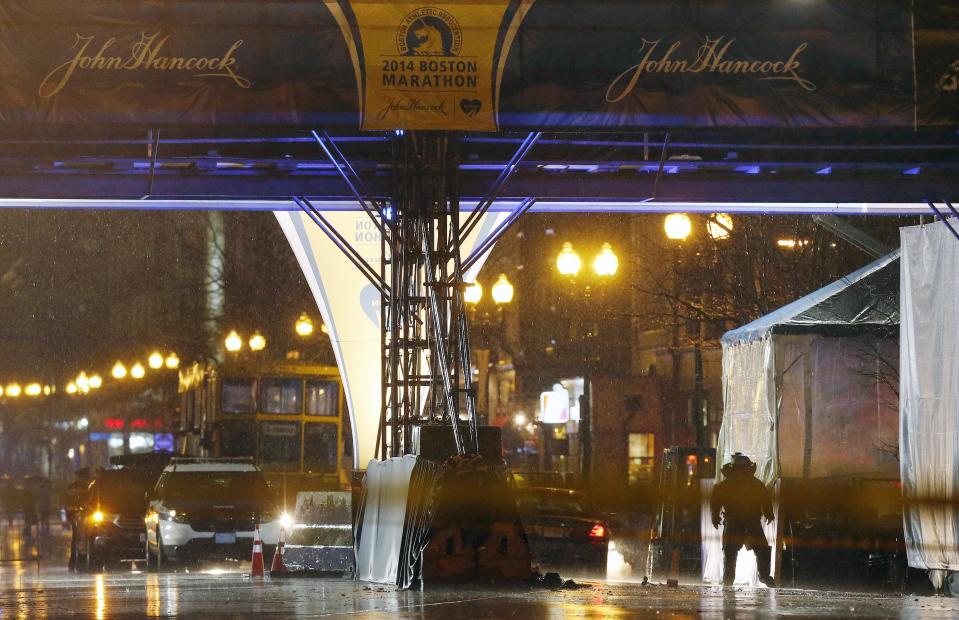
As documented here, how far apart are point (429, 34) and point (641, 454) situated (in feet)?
121

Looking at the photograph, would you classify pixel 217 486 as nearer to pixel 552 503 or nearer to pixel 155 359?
pixel 552 503

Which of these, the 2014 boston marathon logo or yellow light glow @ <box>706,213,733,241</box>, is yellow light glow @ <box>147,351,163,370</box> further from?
the 2014 boston marathon logo

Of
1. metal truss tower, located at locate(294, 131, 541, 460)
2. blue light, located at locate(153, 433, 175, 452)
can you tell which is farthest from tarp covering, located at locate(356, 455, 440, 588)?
blue light, located at locate(153, 433, 175, 452)

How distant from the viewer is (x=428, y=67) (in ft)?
53.6

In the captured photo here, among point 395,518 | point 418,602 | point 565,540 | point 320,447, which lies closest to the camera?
point 418,602

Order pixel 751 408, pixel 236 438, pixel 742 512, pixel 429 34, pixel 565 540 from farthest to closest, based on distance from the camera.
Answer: pixel 236 438 → pixel 751 408 → pixel 565 540 → pixel 742 512 → pixel 429 34

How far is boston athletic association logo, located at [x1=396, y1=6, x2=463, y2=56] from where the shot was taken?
16.2 m

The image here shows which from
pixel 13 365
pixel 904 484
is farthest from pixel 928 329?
pixel 13 365

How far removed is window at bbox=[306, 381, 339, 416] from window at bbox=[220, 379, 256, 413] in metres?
1.32

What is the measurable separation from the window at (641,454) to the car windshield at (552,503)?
94.5 feet

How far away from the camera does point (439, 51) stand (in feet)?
53.6

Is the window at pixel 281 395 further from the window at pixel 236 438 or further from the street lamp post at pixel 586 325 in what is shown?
the street lamp post at pixel 586 325

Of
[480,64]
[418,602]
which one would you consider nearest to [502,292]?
[480,64]

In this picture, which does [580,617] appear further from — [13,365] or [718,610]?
[13,365]
